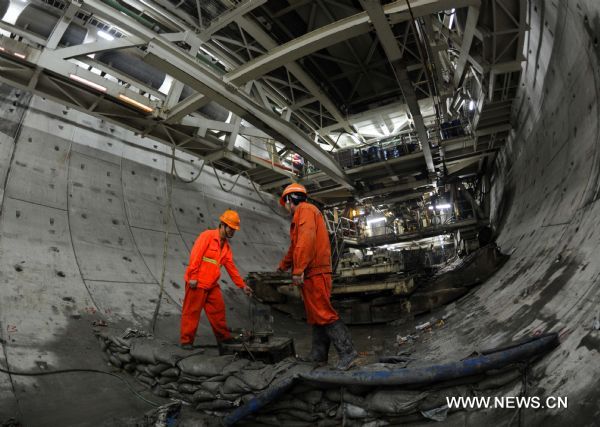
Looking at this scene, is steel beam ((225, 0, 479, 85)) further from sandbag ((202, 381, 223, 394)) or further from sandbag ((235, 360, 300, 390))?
sandbag ((202, 381, 223, 394))

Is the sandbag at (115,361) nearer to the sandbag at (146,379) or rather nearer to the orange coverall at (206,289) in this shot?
the sandbag at (146,379)

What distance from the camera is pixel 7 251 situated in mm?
4031

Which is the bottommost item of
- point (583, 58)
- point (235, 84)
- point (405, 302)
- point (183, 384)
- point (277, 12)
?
point (183, 384)

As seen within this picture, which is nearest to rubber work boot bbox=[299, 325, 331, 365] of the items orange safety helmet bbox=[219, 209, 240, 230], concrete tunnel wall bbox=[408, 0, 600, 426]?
concrete tunnel wall bbox=[408, 0, 600, 426]

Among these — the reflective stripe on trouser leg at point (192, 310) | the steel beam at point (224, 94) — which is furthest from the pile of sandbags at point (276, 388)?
the steel beam at point (224, 94)

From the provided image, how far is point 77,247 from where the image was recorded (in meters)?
4.77

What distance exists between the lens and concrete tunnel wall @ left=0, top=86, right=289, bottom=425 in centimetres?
311

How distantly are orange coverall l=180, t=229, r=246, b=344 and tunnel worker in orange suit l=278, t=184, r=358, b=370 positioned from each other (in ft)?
3.40

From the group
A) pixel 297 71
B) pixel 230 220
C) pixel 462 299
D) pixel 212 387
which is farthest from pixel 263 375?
pixel 297 71

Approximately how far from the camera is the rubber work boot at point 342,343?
2.68 metres

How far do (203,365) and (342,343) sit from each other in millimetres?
1304

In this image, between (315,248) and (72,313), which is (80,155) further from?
(315,248)

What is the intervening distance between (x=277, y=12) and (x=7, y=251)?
228 inches

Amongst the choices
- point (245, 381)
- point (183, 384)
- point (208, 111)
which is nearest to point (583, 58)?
Answer: point (245, 381)
